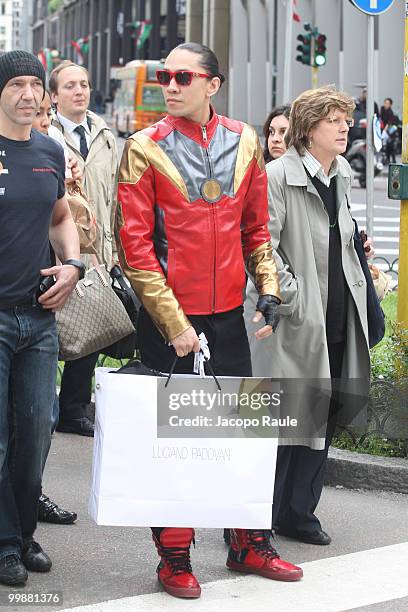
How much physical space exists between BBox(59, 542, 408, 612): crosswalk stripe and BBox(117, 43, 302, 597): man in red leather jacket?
4.3 inches

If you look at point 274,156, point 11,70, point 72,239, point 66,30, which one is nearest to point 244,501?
point 72,239

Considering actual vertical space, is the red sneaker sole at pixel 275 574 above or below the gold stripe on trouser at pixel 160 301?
below

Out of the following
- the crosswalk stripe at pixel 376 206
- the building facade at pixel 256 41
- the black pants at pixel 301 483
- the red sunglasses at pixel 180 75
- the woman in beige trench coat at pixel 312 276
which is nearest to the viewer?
the red sunglasses at pixel 180 75

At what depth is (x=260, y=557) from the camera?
5.03 metres

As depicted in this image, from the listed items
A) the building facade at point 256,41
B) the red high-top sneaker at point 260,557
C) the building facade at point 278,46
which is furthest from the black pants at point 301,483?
the building facade at point 278,46

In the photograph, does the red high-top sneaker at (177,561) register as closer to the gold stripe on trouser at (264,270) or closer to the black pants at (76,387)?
the gold stripe on trouser at (264,270)

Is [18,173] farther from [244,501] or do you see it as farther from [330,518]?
[330,518]

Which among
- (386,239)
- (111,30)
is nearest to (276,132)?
(386,239)

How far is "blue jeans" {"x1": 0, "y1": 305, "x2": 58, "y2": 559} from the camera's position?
186 inches

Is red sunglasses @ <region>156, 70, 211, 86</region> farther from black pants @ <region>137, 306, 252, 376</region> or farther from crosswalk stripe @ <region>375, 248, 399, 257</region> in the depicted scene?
crosswalk stripe @ <region>375, 248, 399, 257</region>

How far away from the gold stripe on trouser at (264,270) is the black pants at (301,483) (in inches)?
27.4

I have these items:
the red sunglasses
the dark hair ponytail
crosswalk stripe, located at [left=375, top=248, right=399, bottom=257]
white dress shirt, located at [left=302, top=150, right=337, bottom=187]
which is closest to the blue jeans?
the red sunglasses

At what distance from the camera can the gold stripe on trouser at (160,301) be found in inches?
184

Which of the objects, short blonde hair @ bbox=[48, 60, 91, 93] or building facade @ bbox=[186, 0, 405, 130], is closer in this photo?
short blonde hair @ bbox=[48, 60, 91, 93]
